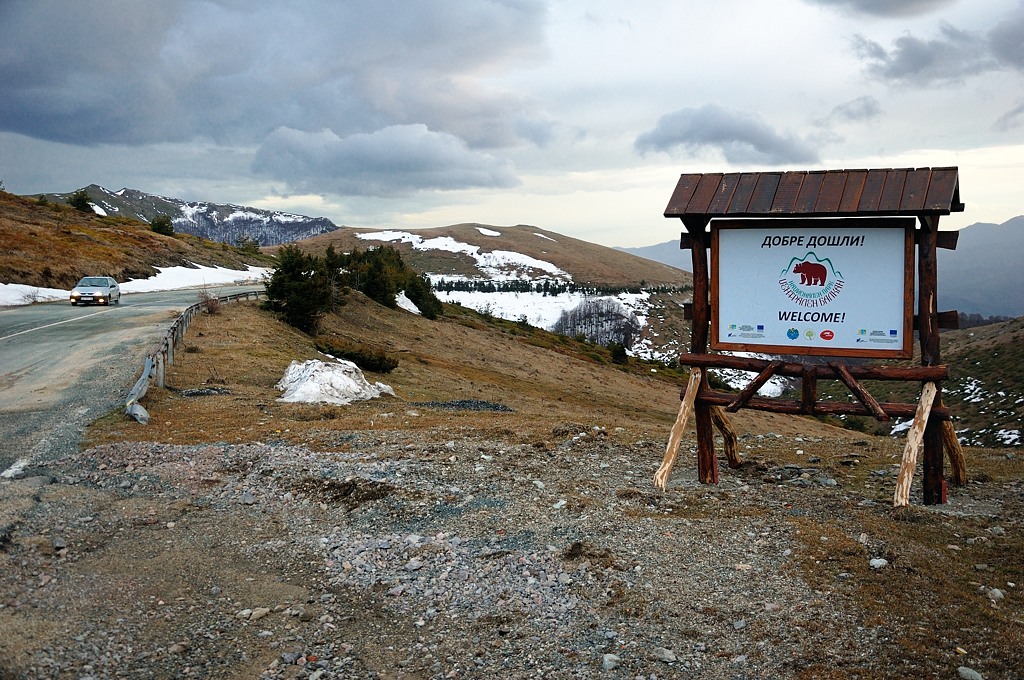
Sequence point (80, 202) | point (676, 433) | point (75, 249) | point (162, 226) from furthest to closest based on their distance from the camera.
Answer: point (80, 202) < point (162, 226) < point (75, 249) < point (676, 433)

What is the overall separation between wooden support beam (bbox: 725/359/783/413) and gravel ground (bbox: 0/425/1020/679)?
130 cm

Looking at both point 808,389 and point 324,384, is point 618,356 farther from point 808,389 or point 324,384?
point 808,389

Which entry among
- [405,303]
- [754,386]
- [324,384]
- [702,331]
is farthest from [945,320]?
[405,303]

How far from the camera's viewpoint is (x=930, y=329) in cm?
991

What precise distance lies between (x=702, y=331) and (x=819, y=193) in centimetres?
260

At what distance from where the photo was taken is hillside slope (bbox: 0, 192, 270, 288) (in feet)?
165

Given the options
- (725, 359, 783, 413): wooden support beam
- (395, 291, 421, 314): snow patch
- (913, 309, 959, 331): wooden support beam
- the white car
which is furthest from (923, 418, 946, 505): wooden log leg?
(395, 291, 421, 314): snow patch

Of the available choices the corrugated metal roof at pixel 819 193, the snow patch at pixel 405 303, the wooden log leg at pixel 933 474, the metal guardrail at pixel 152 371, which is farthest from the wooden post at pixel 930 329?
the snow patch at pixel 405 303

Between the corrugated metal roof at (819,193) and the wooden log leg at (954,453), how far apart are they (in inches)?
121

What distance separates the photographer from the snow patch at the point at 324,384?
64.5 feet

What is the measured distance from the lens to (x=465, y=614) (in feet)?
23.5

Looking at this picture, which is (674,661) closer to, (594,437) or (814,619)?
(814,619)

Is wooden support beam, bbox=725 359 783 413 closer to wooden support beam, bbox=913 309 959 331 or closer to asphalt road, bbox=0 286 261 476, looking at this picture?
wooden support beam, bbox=913 309 959 331

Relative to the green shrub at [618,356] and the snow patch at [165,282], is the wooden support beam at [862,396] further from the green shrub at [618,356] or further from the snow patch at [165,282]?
the green shrub at [618,356]
